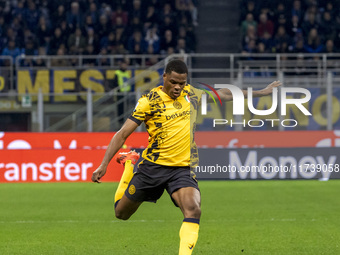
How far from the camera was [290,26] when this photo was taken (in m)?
22.8

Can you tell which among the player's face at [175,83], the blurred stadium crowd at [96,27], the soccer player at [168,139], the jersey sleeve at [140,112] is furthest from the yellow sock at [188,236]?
the blurred stadium crowd at [96,27]

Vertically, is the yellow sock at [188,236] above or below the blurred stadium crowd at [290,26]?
below

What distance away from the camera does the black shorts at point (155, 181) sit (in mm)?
6274

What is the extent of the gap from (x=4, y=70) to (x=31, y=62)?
66.5 inches

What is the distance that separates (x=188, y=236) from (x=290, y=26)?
17.6 metres

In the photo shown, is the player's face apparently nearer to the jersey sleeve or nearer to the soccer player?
the soccer player

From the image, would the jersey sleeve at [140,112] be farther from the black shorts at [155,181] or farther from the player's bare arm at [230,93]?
the player's bare arm at [230,93]

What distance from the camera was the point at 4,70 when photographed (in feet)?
66.0

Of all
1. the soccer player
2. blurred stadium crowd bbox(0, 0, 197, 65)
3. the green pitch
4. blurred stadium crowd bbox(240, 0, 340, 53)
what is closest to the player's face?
the soccer player

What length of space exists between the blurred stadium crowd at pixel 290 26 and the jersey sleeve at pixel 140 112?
51.1ft

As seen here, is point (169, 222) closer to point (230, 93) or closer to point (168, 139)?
point (230, 93)

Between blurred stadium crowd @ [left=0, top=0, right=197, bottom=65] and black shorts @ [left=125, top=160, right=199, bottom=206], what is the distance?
14933 mm

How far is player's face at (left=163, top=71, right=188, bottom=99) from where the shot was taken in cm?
612

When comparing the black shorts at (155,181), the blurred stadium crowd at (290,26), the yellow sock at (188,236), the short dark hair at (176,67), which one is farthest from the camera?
the blurred stadium crowd at (290,26)
